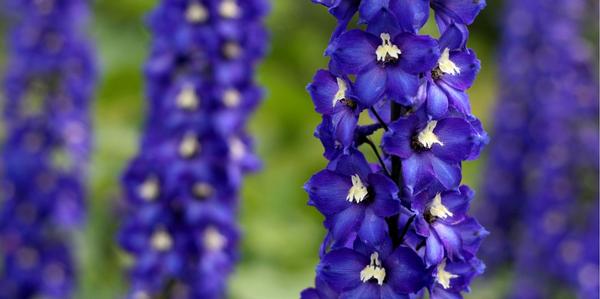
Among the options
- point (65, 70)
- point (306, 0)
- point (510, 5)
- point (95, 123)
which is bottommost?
point (65, 70)

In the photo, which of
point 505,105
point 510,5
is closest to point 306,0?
point 510,5

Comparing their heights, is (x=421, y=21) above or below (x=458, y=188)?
above

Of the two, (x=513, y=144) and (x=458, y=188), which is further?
(x=513, y=144)

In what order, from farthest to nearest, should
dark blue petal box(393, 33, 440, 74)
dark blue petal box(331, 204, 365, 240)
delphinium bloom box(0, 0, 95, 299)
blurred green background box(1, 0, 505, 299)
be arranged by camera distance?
1. blurred green background box(1, 0, 505, 299)
2. delphinium bloom box(0, 0, 95, 299)
3. dark blue petal box(331, 204, 365, 240)
4. dark blue petal box(393, 33, 440, 74)

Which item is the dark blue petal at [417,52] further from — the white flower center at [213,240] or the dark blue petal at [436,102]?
the white flower center at [213,240]

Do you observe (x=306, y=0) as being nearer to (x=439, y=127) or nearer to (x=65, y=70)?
(x=65, y=70)

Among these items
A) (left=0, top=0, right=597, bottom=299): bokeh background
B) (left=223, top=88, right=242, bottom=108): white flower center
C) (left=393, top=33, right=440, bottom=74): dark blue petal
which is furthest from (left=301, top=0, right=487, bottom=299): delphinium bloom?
A: (left=0, top=0, right=597, bottom=299): bokeh background

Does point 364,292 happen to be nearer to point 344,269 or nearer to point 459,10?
point 344,269

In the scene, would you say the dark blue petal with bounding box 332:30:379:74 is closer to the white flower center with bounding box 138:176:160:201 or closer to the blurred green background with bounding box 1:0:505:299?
the white flower center with bounding box 138:176:160:201
